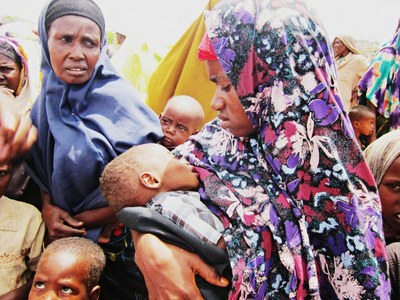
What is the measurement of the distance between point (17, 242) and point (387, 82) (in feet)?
13.0

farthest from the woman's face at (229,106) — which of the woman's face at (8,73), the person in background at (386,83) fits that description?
the person in background at (386,83)

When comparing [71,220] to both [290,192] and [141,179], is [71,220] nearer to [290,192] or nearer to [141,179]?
[141,179]

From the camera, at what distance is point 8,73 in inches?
122

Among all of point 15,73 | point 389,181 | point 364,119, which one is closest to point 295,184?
point 389,181

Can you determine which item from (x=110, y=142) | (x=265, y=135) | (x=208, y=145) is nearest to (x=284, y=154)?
(x=265, y=135)

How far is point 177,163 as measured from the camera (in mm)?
1923

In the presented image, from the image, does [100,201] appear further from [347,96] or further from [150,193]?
[347,96]

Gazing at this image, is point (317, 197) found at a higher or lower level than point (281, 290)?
higher

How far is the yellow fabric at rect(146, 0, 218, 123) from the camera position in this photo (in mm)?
4082

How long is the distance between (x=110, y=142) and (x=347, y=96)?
17.9 ft

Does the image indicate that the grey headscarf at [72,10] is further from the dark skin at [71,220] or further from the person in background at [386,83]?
the person in background at [386,83]

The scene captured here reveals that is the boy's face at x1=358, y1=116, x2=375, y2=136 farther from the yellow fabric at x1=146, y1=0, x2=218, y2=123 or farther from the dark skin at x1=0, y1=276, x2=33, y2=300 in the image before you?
the dark skin at x1=0, y1=276, x2=33, y2=300

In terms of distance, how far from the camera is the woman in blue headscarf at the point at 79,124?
216 centimetres

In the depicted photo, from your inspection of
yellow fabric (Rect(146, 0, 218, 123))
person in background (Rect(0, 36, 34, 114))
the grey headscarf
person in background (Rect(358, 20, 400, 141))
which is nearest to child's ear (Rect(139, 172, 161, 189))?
the grey headscarf
